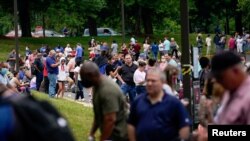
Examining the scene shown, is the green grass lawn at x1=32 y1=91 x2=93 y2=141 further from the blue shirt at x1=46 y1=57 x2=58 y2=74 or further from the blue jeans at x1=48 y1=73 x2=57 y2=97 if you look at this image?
the blue shirt at x1=46 y1=57 x2=58 y2=74

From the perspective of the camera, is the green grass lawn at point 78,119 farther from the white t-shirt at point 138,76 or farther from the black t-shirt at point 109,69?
the black t-shirt at point 109,69

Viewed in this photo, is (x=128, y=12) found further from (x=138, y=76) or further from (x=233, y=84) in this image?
(x=233, y=84)

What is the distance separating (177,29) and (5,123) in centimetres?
8085

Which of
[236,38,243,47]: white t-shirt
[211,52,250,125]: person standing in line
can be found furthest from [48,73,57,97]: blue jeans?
[236,38,243,47]: white t-shirt

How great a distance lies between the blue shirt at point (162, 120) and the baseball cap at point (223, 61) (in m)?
2.17

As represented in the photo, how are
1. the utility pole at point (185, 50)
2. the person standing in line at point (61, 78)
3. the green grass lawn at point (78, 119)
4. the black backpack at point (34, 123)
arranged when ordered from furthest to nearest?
the person standing in line at point (61, 78), the green grass lawn at point (78, 119), the utility pole at point (185, 50), the black backpack at point (34, 123)

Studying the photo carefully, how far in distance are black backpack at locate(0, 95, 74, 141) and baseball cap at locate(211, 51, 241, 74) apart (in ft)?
4.42

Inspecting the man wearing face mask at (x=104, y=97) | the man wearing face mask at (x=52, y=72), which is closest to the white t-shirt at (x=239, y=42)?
the man wearing face mask at (x=52, y=72)

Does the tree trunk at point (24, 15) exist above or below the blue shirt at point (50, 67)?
above

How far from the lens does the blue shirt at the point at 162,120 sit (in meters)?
6.68

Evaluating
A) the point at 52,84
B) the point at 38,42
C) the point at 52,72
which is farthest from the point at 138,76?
the point at 38,42

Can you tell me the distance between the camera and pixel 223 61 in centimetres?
448

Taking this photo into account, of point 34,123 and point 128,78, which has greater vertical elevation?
point 34,123

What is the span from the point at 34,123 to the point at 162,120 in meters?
3.39
